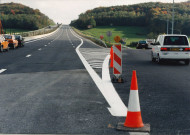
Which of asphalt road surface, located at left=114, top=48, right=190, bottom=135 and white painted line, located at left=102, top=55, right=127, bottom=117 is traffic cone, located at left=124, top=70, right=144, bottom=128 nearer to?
asphalt road surface, located at left=114, top=48, right=190, bottom=135

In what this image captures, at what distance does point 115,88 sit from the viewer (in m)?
8.89

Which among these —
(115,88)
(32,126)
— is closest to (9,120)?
(32,126)

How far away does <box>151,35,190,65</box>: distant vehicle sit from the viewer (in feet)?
54.6

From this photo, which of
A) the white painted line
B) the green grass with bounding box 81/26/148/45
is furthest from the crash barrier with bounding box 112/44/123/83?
the green grass with bounding box 81/26/148/45

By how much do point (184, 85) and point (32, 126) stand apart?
19.2 ft

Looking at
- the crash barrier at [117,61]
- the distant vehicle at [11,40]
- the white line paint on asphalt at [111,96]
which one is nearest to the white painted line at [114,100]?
the white line paint on asphalt at [111,96]

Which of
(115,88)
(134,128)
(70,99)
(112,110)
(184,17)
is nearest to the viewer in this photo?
(134,128)

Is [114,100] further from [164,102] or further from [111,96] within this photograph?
[164,102]

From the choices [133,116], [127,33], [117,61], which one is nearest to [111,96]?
[117,61]

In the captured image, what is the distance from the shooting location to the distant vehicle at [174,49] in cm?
1664

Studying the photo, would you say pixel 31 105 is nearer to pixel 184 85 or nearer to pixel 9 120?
pixel 9 120

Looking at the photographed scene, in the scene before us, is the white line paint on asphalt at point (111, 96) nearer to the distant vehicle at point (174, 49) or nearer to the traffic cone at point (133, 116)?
the traffic cone at point (133, 116)

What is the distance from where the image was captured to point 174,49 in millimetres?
16672

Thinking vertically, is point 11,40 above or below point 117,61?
below
